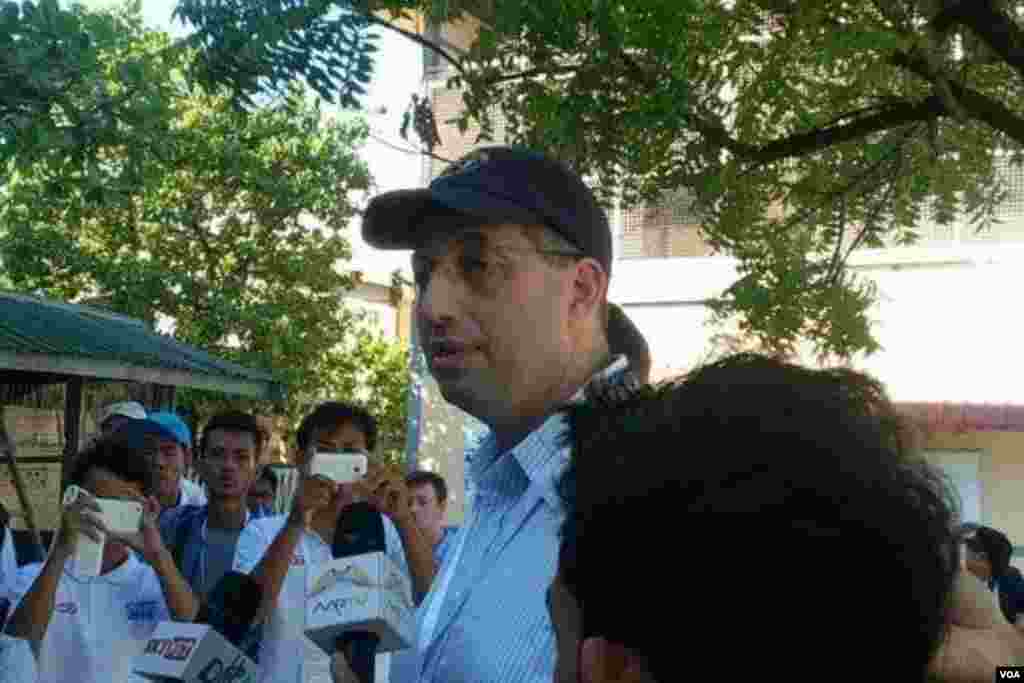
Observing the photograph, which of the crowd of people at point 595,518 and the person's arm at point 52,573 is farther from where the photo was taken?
the person's arm at point 52,573

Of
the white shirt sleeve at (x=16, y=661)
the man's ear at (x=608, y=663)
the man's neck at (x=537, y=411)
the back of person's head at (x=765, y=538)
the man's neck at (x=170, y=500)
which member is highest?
the man's neck at (x=537, y=411)

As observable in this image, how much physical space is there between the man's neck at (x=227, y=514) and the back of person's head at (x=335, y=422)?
68 centimetres

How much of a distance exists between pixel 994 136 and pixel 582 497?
25.2 ft

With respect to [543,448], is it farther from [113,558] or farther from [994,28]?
[994,28]

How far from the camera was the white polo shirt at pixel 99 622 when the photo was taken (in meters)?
4.52

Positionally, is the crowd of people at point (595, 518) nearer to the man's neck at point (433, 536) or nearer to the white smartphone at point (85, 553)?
the white smartphone at point (85, 553)

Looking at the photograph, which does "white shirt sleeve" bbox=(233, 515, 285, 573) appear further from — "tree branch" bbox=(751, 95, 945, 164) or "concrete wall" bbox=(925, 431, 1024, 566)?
"concrete wall" bbox=(925, 431, 1024, 566)

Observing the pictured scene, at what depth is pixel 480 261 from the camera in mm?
2320

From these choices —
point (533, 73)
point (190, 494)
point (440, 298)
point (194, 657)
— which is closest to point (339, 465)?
point (194, 657)

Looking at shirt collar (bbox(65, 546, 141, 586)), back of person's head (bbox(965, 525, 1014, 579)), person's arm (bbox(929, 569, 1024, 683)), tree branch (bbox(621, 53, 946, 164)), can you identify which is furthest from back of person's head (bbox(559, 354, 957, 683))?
tree branch (bbox(621, 53, 946, 164))

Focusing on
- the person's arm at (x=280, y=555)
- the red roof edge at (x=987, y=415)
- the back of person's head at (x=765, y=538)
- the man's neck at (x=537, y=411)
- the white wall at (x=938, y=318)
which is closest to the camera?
the back of person's head at (x=765, y=538)

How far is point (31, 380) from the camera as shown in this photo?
39.4 feet

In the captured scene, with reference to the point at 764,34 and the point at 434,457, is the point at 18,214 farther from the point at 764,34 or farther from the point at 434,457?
the point at 764,34

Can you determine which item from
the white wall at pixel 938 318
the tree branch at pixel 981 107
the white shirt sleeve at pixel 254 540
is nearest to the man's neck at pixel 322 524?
the white shirt sleeve at pixel 254 540
